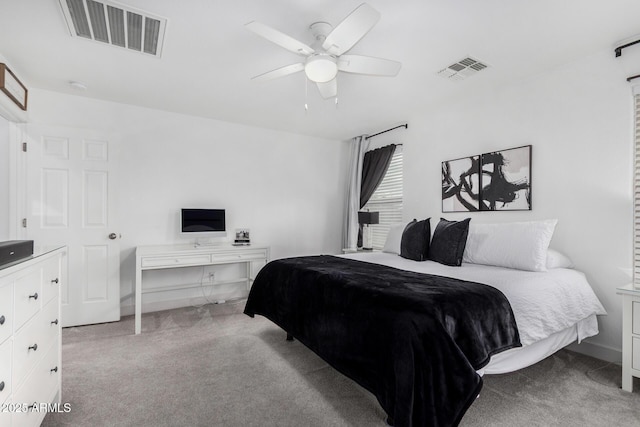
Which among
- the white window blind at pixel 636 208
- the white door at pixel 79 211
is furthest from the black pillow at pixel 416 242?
the white door at pixel 79 211

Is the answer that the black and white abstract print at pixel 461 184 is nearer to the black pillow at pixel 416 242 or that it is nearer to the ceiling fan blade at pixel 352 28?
the black pillow at pixel 416 242

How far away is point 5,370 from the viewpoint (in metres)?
1.17

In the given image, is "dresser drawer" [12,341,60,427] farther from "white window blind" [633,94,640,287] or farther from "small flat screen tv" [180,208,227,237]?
"white window blind" [633,94,640,287]

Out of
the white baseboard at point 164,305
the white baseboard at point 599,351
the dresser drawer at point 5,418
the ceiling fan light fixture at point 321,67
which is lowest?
the white baseboard at point 164,305

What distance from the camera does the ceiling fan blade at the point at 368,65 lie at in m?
2.19

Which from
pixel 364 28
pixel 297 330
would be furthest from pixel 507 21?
pixel 297 330

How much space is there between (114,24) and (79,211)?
2114 mm

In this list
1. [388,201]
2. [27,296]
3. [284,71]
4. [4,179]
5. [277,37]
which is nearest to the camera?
[27,296]

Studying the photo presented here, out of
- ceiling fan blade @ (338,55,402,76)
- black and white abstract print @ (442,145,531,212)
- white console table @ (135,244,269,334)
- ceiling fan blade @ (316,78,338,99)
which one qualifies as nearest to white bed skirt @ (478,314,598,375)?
black and white abstract print @ (442,145,531,212)

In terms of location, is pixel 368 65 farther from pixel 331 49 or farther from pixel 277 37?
pixel 277 37

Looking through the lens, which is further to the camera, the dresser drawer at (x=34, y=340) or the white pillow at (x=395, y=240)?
the white pillow at (x=395, y=240)

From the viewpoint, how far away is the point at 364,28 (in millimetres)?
1856

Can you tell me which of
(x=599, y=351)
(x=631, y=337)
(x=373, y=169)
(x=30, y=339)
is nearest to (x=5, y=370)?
(x=30, y=339)

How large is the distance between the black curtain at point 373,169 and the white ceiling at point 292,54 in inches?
36.2
